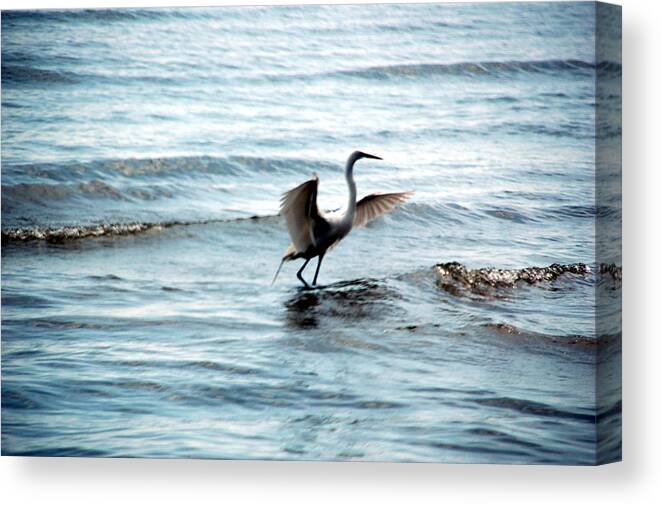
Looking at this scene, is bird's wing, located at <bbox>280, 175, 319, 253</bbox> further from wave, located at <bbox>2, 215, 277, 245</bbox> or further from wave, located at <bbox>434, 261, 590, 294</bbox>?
wave, located at <bbox>2, 215, 277, 245</bbox>

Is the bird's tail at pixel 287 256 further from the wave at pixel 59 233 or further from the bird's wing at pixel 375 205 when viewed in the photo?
the wave at pixel 59 233

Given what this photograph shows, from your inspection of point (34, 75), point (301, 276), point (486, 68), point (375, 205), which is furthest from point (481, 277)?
point (34, 75)

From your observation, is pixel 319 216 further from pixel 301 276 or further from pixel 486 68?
pixel 486 68

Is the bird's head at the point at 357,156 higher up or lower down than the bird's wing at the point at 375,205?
higher up

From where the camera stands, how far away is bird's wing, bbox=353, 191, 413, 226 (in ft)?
23.1

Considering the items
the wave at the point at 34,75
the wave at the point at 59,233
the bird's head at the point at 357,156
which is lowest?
the wave at the point at 59,233

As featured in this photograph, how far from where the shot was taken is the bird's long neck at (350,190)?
23.1 ft

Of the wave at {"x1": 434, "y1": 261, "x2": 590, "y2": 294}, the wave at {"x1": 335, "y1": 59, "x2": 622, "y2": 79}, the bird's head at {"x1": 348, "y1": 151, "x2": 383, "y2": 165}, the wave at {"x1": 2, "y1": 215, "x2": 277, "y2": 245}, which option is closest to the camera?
the wave at {"x1": 335, "y1": 59, "x2": 622, "y2": 79}

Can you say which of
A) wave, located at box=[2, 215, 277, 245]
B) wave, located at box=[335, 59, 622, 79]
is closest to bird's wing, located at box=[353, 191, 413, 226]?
wave, located at box=[335, 59, 622, 79]

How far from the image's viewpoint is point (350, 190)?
7074 mm

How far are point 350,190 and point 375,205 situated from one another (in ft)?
0.48

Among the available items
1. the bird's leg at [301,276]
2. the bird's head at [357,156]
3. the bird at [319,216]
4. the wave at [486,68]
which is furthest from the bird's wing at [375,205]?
the wave at [486,68]

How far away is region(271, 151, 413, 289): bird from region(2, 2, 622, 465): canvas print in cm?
1

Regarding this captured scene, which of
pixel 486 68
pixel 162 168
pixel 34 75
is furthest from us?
pixel 34 75
